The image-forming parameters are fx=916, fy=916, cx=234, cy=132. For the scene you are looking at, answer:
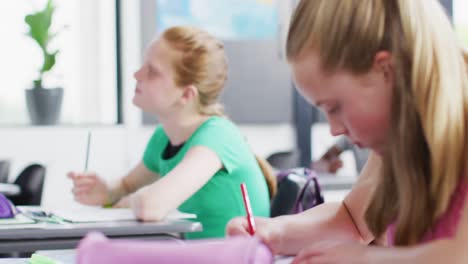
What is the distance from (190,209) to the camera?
9.70 feet

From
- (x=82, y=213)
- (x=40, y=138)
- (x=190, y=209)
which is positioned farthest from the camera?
(x=40, y=138)

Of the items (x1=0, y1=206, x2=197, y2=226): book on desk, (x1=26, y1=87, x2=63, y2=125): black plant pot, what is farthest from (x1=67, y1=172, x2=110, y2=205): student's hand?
(x1=26, y1=87, x2=63, y2=125): black plant pot

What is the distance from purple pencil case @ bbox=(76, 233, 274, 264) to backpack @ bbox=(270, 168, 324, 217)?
144 cm

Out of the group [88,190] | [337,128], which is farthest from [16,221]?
[337,128]

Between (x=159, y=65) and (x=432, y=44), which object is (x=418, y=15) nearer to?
(x=432, y=44)

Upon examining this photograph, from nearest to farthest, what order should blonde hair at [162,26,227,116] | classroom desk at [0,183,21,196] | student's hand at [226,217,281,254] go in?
1. student's hand at [226,217,281,254]
2. blonde hair at [162,26,227,116]
3. classroom desk at [0,183,21,196]

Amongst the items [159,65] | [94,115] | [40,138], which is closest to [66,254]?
[159,65]

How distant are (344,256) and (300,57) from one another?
266mm

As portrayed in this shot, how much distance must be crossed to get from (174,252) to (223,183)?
2006 mm

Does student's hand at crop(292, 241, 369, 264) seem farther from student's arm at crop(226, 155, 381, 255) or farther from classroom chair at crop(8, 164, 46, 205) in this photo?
classroom chair at crop(8, 164, 46, 205)

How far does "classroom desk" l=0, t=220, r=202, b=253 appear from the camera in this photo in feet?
7.81

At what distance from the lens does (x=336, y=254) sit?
1.11 meters

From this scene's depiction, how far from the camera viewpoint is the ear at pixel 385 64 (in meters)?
1.13

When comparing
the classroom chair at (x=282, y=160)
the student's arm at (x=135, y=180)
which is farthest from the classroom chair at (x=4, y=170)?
the classroom chair at (x=282, y=160)
